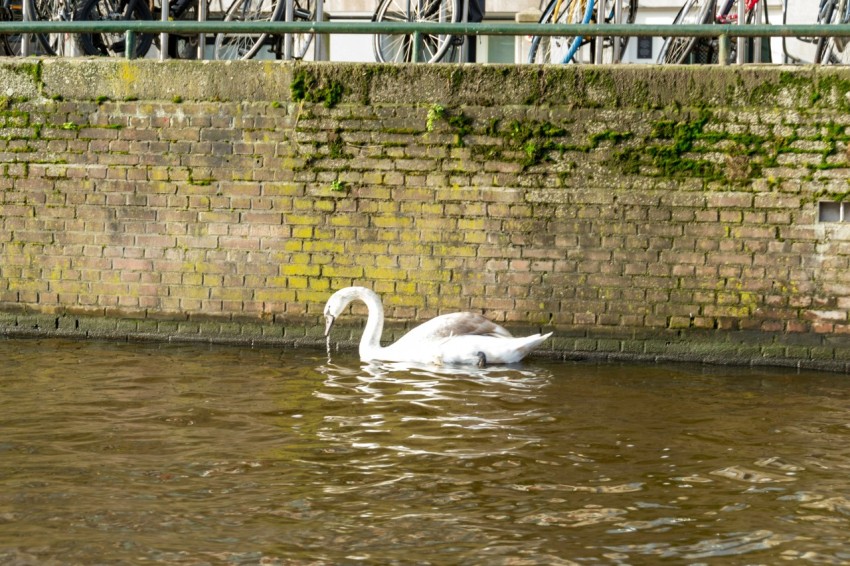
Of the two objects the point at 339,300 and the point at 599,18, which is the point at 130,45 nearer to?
the point at 339,300

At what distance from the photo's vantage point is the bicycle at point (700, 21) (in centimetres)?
1232

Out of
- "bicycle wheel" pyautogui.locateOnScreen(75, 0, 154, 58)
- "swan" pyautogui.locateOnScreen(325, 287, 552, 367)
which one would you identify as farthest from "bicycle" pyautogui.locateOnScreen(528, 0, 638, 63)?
"bicycle wheel" pyautogui.locateOnScreen(75, 0, 154, 58)

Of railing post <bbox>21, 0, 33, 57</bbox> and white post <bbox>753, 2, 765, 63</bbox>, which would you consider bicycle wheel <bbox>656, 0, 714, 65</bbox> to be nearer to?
white post <bbox>753, 2, 765, 63</bbox>

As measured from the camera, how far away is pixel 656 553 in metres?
5.35

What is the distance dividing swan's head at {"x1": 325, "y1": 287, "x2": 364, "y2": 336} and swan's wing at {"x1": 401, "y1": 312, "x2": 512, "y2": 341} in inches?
20.9

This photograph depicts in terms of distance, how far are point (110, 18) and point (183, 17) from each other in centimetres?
157

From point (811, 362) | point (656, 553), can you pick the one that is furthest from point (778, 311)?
point (656, 553)

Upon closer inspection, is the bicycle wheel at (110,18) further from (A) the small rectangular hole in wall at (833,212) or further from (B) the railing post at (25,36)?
(A) the small rectangular hole in wall at (833,212)

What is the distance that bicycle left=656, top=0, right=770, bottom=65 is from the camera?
12.3 metres

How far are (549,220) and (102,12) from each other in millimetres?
5160

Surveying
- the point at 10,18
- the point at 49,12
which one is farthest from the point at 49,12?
the point at 10,18

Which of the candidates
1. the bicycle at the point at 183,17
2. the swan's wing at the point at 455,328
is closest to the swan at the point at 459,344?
the swan's wing at the point at 455,328

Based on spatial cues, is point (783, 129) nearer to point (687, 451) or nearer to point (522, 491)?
point (687, 451)

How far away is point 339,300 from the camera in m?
10.1
